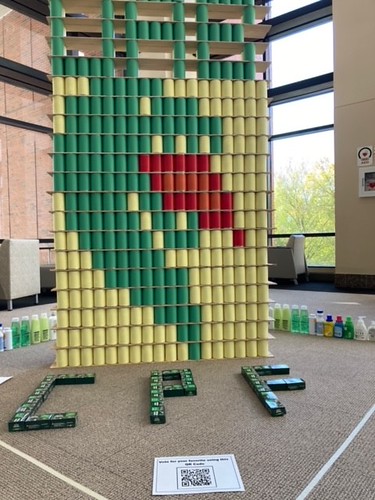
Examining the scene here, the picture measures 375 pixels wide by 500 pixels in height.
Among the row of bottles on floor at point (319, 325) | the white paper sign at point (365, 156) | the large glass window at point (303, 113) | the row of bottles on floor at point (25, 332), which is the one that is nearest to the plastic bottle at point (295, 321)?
the row of bottles on floor at point (319, 325)

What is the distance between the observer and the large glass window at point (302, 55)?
23.7 feet

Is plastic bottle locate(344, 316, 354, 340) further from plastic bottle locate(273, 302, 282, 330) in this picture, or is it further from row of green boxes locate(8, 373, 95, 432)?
row of green boxes locate(8, 373, 95, 432)

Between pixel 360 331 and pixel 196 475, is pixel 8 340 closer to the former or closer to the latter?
pixel 196 475

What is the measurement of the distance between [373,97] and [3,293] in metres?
5.71

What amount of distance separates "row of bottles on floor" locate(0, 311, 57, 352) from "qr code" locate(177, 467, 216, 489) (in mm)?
1995

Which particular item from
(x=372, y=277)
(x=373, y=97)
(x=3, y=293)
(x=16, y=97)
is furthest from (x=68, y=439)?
(x=16, y=97)

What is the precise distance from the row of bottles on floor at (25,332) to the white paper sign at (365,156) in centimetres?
491

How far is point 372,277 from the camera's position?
5.95 meters

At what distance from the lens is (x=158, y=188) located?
2.74 metres

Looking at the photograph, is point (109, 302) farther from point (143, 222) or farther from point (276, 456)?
point (276, 456)

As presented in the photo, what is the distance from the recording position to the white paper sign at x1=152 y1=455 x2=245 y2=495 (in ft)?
4.38

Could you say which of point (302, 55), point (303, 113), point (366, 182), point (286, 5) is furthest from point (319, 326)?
point (286, 5)

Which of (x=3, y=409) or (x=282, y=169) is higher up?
(x=282, y=169)

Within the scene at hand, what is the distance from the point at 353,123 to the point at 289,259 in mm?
2311
